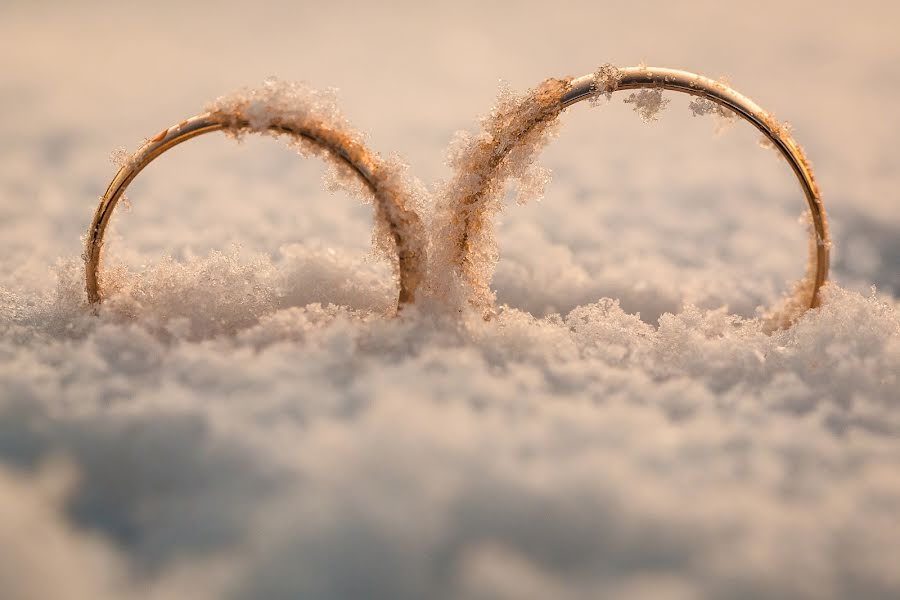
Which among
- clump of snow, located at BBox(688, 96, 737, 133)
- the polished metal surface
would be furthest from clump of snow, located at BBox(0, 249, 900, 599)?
clump of snow, located at BBox(688, 96, 737, 133)

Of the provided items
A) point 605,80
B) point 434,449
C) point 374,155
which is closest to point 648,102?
point 605,80

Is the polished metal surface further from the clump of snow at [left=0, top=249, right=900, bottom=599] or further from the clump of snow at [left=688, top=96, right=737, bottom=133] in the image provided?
the clump of snow at [left=688, top=96, right=737, bottom=133]

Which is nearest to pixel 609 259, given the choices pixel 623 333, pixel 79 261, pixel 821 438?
pixel 623 333

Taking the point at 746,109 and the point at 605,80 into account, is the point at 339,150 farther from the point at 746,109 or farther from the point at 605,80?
the point at 746,109

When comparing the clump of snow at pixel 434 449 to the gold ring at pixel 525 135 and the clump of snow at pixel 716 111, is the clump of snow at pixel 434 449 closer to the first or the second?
the gold ring at pixel 525 135

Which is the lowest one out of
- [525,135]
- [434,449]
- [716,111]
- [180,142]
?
[434,449]

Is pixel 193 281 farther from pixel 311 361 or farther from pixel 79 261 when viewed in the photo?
pixel 311 361
